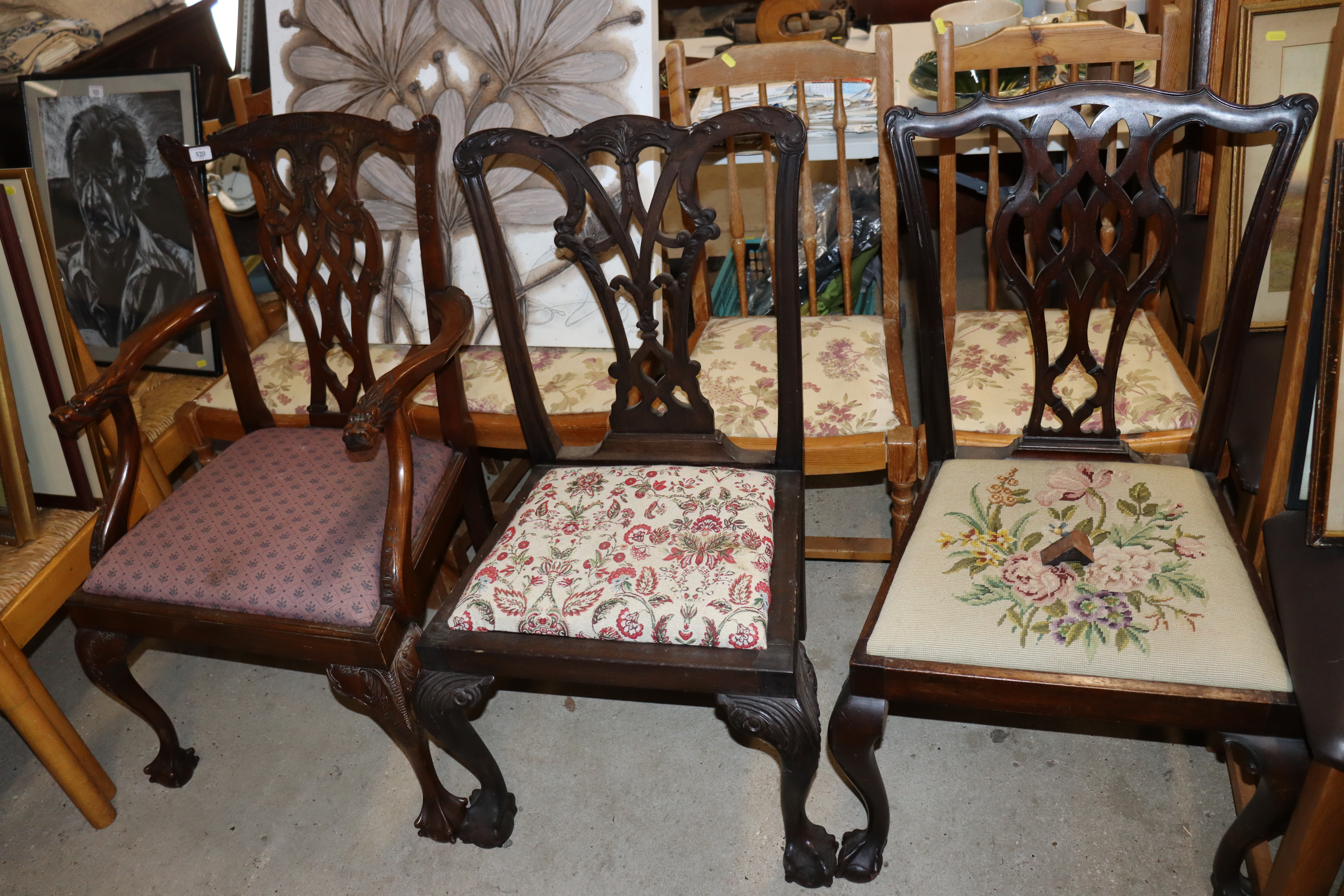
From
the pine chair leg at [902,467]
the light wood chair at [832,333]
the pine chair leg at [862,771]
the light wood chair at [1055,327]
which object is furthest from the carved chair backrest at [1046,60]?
the pine chair leg at [862,771]

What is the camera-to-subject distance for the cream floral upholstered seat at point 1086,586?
1.16 meters

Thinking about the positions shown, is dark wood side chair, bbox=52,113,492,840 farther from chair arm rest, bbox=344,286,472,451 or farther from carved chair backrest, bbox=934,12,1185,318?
carved chair backrest, bbox=934,12,1185,318

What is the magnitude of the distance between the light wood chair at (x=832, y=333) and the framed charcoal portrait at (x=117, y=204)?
1201 mm

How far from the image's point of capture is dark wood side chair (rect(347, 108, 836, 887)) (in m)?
1.28

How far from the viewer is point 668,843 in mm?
1571

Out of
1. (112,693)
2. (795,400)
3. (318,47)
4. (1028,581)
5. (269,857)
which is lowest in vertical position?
(269,857)

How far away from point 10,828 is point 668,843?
1197mm

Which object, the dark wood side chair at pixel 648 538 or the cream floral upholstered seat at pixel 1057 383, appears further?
the cream floral upholstered seat at pixel 1057 383

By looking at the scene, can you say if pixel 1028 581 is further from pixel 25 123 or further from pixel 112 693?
pixel 25 123

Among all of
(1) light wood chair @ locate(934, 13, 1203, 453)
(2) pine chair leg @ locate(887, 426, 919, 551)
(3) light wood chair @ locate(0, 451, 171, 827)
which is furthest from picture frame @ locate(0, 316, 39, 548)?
(1) light wood chair @ locate(934, 13, 1203, 453)

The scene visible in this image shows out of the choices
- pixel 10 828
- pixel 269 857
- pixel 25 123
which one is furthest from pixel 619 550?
pixel 25 123

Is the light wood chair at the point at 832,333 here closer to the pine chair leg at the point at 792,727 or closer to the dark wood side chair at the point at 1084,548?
the dark wood side chair at the point at 1084,548

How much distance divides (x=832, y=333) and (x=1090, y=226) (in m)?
0.58

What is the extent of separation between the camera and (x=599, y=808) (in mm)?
1646
